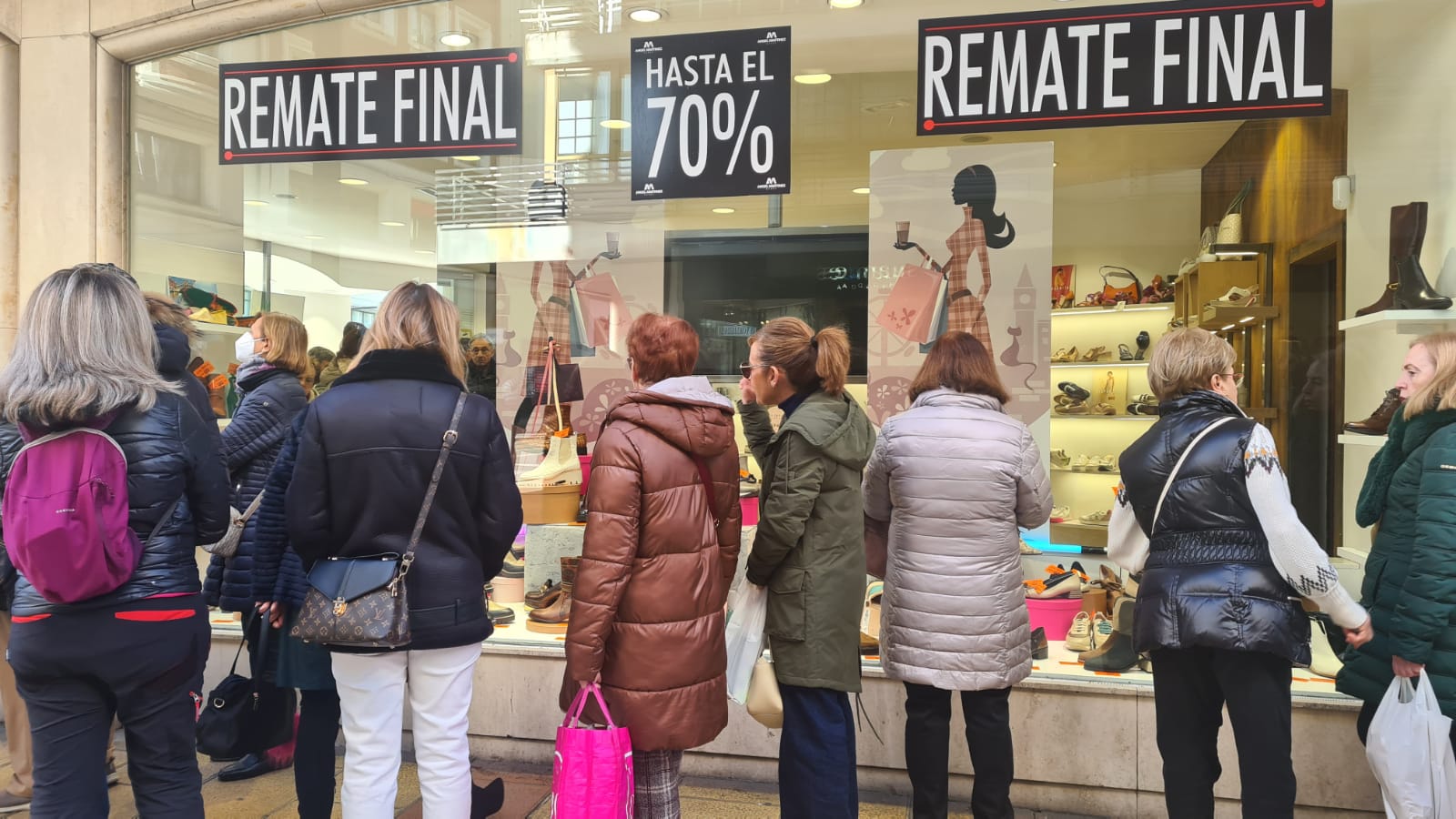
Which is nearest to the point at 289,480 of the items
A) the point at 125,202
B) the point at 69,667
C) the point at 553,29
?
the point at 69,667

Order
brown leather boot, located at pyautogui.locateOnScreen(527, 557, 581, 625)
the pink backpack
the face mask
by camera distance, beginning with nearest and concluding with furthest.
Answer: the pink backpack, the face mask, brown leather boot, located at pyautogui.locateOnScreen(527, 557, 581, 625)

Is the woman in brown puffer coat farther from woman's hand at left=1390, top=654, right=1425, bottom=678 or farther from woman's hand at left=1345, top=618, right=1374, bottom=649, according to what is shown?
woman's hand at left=1390, top=654, right=1425, bottom=678

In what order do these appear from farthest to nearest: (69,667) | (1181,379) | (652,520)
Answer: (1181,379) < (652,520) < (69,667)

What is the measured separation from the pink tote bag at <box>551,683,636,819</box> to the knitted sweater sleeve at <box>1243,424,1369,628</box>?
193 cm

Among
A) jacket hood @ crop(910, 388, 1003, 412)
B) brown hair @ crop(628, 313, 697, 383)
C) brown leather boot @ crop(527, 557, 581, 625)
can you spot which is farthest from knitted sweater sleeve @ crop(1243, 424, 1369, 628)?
brown leather boot @ crop(527, 557, 581, 625)

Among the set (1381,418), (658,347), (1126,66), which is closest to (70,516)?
(658,347)

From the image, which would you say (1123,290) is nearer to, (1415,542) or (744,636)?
(1415,542)

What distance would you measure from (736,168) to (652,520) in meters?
2.44

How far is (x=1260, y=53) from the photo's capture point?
4219mm

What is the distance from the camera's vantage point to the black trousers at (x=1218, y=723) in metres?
3.02

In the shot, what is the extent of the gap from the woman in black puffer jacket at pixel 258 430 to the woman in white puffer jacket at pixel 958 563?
7.14ft

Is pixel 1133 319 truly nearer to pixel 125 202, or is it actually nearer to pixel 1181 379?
pixel 1181 379

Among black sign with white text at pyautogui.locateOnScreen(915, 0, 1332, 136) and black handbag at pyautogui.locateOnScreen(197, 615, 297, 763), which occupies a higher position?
black sign with white text at pyautogui.locateOnScreen(915, 0, 1332, 136)

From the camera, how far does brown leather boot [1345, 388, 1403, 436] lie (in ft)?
14.3
